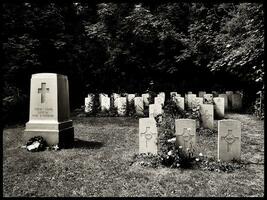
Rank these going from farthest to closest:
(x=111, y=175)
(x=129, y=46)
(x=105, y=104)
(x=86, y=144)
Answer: (x=129, y=46), (x=105, y=104), (x=86, y=144), (x=111, y=175)

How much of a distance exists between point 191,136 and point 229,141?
2.81ft

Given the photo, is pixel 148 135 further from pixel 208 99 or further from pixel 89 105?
pixel 89 105

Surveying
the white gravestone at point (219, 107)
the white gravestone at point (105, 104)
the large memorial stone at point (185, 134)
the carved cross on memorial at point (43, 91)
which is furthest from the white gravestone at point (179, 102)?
the carved cross on memorial at point (43, 91)

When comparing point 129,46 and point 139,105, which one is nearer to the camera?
point 139,105

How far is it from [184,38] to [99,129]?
9.62 m

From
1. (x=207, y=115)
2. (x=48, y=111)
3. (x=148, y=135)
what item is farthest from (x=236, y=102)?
(x=48, y=111)

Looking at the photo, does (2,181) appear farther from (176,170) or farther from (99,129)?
(99,129)

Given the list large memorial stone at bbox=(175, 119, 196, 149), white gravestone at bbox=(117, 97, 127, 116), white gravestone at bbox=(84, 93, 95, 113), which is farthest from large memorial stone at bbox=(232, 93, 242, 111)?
large memorial stone at bbox=(175, 119, 196, 149)

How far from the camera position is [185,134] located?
694cm

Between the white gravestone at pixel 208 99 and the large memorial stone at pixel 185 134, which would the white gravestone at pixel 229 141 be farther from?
the white gravestone at pixel 208 99

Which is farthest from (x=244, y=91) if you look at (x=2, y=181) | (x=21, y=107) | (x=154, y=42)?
(x=2, y=181)

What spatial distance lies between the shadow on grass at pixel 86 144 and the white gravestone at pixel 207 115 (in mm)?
3847

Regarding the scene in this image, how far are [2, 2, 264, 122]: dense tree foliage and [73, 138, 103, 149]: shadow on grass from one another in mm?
7564

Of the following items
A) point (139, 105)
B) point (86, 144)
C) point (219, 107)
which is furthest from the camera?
point (139, 105)
